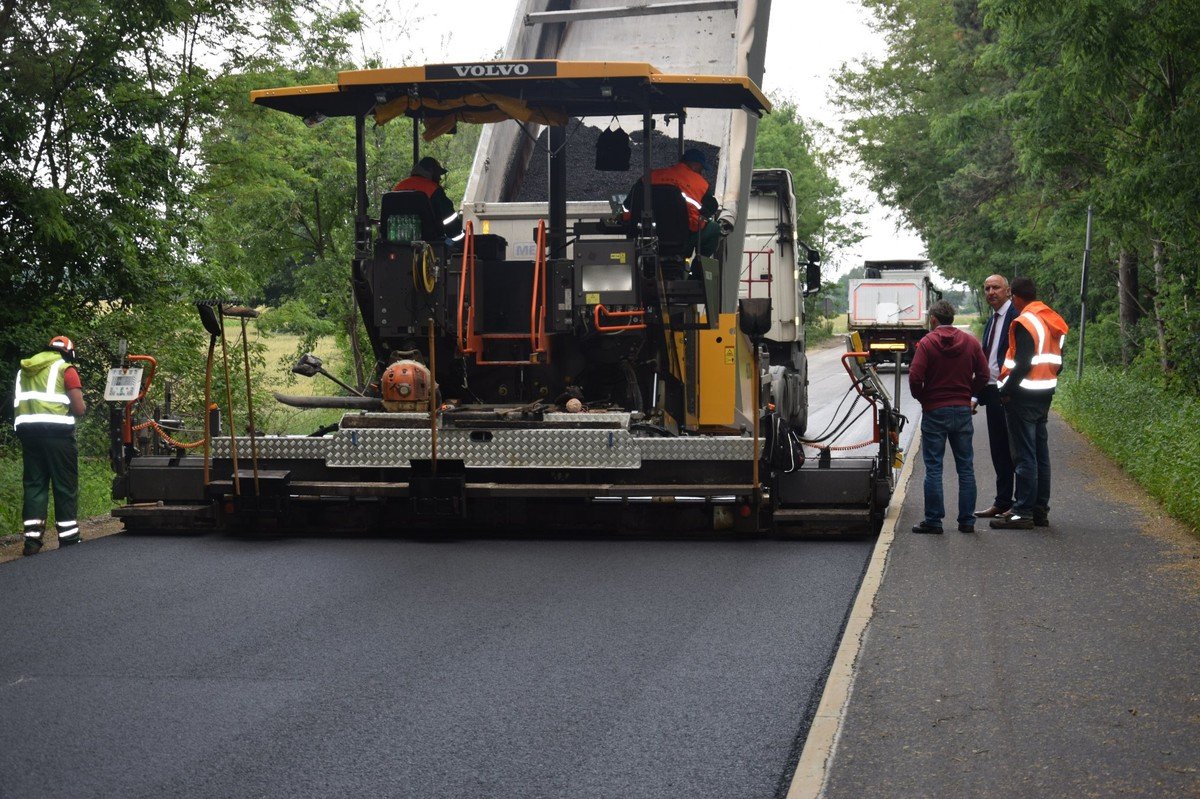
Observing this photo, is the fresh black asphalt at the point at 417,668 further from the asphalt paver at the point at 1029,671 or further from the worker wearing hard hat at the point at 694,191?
the worker wearing hard hat at the point at 694,191

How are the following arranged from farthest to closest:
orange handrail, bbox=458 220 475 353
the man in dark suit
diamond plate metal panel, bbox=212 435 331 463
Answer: the man in dark suit < diamond plate metal panel, bbox=212 435 331 463 < orange handrail, bbox=458 220 475 353

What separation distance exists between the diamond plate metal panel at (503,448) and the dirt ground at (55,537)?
250 centimetres

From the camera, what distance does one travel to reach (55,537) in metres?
11.8

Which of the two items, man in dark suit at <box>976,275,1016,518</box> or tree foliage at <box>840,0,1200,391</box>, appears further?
tree foliage at <box>840,0,1200,391</box>

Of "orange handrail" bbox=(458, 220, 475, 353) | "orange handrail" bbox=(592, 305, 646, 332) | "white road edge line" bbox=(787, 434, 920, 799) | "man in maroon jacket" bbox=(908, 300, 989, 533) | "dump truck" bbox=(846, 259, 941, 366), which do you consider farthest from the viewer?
"dump truck" bbox=(846, 259, 941, 366)

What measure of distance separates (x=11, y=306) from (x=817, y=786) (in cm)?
1289

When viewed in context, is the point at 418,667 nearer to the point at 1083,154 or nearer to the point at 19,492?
the point at 19,492

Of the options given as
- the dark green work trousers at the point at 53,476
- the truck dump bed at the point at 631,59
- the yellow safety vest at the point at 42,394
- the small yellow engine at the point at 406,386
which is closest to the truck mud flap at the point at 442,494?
the small yellow engine at the point at 406,386

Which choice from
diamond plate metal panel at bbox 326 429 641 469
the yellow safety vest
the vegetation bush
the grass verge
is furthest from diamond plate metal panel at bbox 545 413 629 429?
the vegetation bush

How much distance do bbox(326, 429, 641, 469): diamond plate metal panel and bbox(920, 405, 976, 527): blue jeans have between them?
228cm

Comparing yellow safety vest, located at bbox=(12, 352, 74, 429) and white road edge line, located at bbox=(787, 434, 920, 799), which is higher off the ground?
yellow safety vest, located at bbox=(12, 352, 74, 429)

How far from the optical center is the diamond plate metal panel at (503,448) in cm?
1005

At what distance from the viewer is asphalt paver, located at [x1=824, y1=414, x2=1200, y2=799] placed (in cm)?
504

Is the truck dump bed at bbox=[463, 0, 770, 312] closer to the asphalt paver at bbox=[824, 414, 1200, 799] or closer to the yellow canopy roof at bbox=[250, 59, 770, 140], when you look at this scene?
the yellow canopy roof at bbox=[250, 59, 770, 140]
